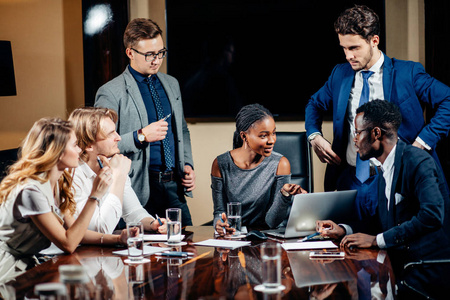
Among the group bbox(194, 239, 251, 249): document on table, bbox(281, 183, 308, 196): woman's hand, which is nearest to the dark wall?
bbox(281, 183, 308, 196): woman's hand

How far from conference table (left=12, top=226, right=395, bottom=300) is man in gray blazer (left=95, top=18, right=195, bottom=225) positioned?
917mm

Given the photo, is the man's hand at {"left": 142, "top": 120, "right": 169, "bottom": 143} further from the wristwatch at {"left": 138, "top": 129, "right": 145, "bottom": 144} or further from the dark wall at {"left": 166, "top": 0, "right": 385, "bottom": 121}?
the dark wall at {"left": 166, "top": 0, "right": 385, "bottom": 121}

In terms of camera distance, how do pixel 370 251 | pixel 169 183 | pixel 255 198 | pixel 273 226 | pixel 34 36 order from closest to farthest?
1. pixel 370 251
2. pixel 273 226
3. pixel 255 198
4. pixel 169 183
5. pixel 34 36

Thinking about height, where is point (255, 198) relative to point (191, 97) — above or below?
below

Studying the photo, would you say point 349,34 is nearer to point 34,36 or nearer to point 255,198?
point 255,198

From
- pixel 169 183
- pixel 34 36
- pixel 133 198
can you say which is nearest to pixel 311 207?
pixel 133 198

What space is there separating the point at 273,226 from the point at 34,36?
2.24 meters

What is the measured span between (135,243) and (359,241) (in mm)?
839

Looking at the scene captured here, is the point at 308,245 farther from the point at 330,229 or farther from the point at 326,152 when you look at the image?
the point at 326,152

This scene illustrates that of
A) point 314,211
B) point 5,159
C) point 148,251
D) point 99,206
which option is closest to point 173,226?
point 148,251

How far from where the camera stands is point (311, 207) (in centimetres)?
212

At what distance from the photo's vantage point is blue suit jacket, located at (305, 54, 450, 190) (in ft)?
8.70

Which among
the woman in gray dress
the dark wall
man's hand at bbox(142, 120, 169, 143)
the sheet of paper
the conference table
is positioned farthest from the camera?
the dark wall

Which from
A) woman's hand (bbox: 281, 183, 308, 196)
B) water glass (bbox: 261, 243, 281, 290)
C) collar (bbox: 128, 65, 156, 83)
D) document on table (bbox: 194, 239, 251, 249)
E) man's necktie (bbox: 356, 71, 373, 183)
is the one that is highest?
collar (bbox: 128, 65, 156, 83)
